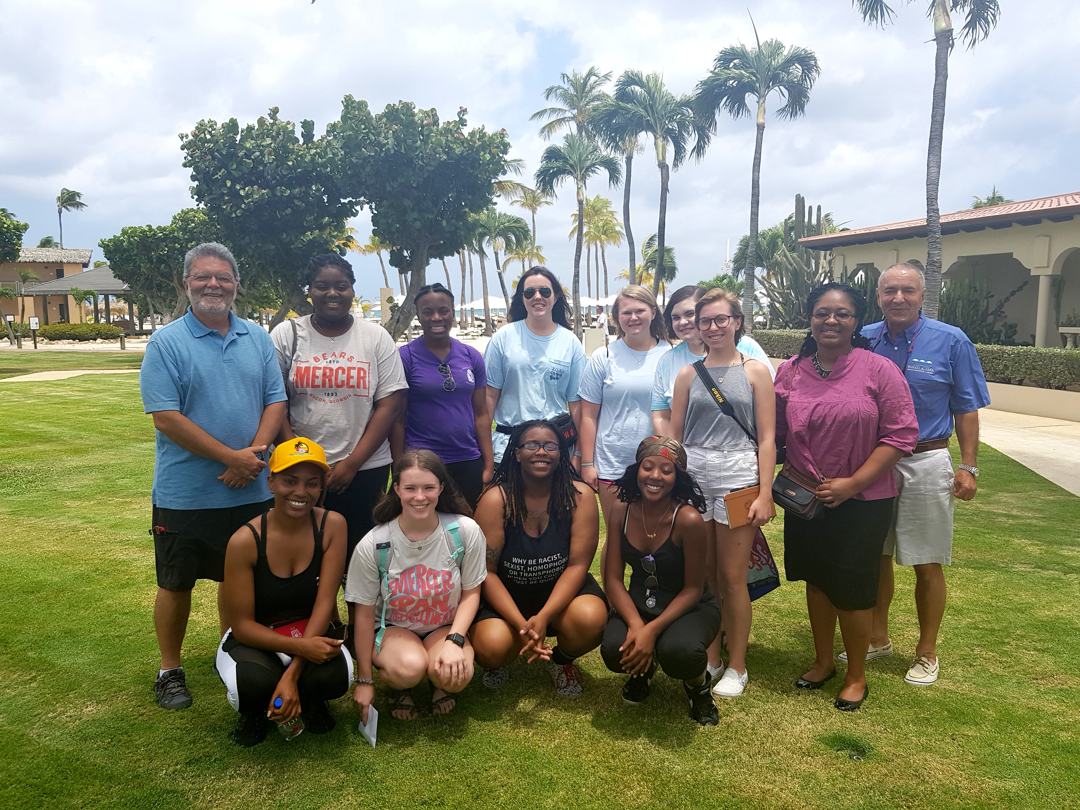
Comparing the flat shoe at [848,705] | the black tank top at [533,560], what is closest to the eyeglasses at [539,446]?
the black tank top at [533,560]

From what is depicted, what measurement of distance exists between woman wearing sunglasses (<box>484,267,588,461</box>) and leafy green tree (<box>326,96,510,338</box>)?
25632 mm

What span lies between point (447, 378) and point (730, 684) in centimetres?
208

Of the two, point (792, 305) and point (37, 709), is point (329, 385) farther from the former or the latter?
point (792, 305)

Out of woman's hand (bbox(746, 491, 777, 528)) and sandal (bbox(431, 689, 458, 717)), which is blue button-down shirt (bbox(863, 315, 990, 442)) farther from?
sandal (bbox(431, 689, 458, 717))

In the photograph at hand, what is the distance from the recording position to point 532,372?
14.3ft

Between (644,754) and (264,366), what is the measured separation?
2352 millimetres

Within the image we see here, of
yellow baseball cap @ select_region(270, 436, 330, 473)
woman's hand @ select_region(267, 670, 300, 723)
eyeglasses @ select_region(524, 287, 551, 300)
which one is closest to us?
woman's hand @ select_region(267, 670, 300, 723)

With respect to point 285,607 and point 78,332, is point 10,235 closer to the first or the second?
point 78,332

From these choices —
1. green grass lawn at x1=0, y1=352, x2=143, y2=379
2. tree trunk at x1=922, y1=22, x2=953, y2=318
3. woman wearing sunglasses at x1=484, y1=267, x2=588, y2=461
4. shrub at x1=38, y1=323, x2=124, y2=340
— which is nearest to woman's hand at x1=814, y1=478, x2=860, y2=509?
woman wearing sunglasses at x1=484, y1=267, x2=588, y2=461

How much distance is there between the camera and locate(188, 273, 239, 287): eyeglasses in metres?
3.41

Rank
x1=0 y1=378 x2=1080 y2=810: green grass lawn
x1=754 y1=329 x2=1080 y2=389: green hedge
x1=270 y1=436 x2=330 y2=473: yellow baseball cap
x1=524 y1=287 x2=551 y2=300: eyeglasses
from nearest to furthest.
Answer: x1=0 y1=378 x2=1080 y2=810: green grass lawn
x1=270 y1=436 x2=330 y2=473: yellow baseball cap
x1=524 y1=287 x2=551 y2=300: eyeglasses
x1=754 y1=329 x2=1080 y2=389: green hedge

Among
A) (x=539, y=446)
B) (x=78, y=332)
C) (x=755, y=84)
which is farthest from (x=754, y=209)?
(x=78, y=332)

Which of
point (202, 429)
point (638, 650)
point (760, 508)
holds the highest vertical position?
point (202, 429)

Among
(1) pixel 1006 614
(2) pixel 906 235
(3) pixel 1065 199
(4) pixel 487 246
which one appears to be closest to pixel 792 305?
(2) pixel 906 235
